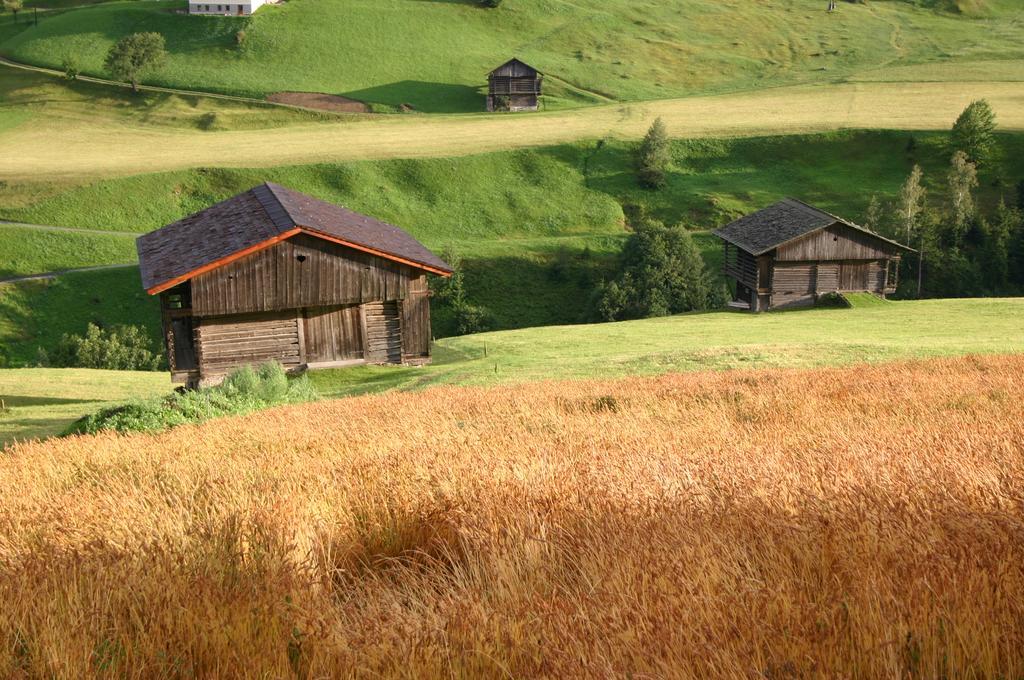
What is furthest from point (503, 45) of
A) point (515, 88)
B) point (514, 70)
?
point (515, 88)

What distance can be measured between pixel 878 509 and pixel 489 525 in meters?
2.28

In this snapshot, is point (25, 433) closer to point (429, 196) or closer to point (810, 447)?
point (810, 447)

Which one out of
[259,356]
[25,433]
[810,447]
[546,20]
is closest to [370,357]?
[259,356]

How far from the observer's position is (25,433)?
22766 millimetres

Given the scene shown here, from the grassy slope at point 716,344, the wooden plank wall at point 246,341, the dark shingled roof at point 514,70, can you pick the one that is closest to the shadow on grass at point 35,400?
the wooden plank wall at point 246,341

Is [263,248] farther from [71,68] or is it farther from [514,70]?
[71,68]

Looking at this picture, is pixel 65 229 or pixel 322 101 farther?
pixel 322 101

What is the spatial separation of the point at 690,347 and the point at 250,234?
1753 cm

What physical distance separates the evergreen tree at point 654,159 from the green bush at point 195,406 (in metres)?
60.4

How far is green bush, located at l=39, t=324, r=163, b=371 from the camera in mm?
50156

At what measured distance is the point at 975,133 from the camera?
7450 cm

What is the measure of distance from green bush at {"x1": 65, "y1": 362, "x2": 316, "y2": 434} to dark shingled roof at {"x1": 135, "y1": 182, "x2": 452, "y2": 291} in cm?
837

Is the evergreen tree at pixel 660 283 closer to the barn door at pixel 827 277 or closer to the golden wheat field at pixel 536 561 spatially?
the barn door at pixel 827 277

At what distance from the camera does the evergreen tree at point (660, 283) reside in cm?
5744
